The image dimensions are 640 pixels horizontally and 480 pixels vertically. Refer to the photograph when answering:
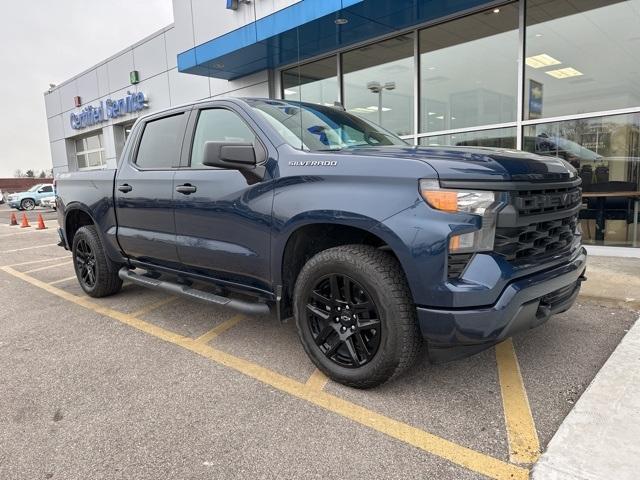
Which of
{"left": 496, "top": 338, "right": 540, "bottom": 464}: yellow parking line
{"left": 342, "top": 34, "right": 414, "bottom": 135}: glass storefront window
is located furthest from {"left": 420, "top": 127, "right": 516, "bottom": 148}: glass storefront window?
{"left": 496, "top": 338, "right": 540, "bottom": 464}: yellow parking line

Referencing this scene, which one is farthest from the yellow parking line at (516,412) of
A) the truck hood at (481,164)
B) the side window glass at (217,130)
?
the side window glass at (217,130)

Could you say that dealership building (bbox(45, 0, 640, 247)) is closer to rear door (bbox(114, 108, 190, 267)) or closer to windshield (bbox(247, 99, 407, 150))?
windshield (bbox(247, 99, 407, 150))

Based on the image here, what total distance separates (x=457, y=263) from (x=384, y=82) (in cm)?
794

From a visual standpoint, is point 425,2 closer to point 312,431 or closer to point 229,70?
point 229,70

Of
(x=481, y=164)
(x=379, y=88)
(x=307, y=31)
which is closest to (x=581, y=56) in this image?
(x=379, y=88)

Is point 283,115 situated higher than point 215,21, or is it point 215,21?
point 215,21

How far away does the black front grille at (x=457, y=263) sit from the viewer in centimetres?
237

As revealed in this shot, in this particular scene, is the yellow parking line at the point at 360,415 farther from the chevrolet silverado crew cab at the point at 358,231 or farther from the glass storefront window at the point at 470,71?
the glass storefront window at the point at 470,71

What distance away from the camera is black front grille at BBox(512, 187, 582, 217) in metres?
2.52

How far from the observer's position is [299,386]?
3002 millimetres

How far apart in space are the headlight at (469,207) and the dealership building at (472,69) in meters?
2.91

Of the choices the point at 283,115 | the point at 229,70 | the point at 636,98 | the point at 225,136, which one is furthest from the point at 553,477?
the point at 229,70

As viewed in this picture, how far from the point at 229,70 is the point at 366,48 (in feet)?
12.0

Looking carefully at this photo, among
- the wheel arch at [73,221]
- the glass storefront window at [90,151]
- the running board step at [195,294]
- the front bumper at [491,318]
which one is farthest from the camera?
the glass storefront window at [90,151]
